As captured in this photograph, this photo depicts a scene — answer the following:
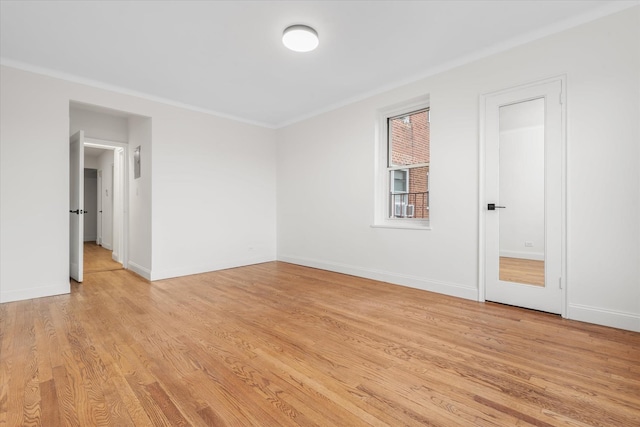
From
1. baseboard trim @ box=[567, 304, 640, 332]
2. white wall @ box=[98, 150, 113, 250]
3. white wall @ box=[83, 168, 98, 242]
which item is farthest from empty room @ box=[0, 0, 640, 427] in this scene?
white wall @ box=[83, 168, 98, 242]

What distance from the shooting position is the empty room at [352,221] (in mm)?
1740

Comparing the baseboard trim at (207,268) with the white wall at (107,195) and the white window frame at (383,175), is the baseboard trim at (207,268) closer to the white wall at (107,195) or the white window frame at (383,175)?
the white window frame at (383,175)

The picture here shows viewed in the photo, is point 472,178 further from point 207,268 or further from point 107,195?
point 107,195

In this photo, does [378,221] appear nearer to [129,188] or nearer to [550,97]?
[550,97]

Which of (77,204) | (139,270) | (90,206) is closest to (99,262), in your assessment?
(139,270)

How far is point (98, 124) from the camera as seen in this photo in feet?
15.8

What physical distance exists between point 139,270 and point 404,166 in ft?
14.5

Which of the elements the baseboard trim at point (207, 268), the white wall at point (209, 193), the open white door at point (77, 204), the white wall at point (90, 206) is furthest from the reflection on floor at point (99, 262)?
the white wall at point (90, 206)

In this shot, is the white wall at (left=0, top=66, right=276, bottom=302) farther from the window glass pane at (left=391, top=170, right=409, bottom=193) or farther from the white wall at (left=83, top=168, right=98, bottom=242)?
Result: the white wall at (left=83, top=168, right=98, bottom=242)

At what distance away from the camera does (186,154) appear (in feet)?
15.9

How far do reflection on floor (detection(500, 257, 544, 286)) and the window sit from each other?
1.06 m

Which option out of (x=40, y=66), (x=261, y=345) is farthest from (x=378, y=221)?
(x=40, y=66)

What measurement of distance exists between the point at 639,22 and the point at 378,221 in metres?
3.15

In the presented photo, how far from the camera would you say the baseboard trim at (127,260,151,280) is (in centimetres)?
452
